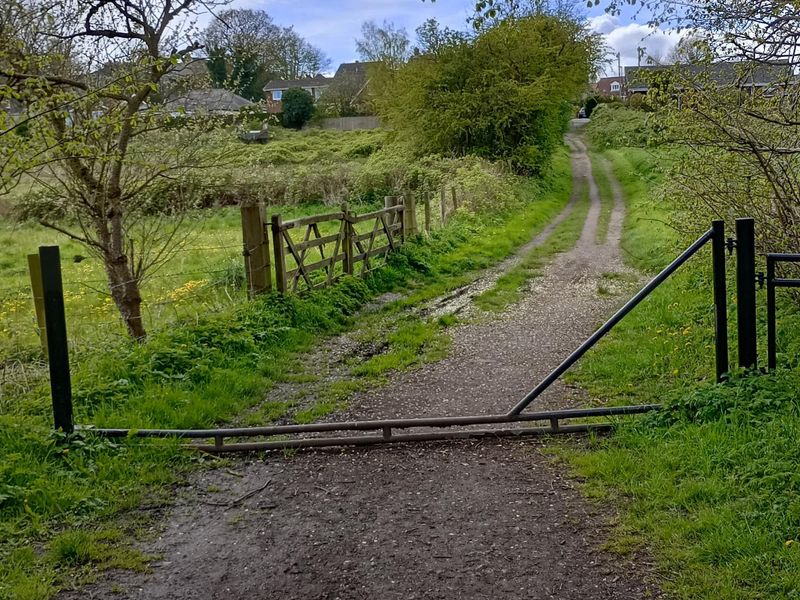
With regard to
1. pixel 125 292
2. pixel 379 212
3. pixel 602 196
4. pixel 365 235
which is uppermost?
pixel 602 196

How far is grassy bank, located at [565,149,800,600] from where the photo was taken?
3701 mm

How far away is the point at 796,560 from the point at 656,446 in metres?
1.65

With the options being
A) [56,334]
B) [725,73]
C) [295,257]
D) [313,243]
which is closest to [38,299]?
[56,334]

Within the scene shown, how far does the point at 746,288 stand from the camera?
18.7 ft

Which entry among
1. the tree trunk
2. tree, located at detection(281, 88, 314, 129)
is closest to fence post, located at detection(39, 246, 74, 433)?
the tree trunk

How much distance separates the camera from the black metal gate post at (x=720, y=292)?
5.69 meters

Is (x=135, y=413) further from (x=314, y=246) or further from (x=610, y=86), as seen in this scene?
(x=610, y=86)

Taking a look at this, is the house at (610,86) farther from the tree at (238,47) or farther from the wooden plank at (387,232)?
the tree at (238,47)

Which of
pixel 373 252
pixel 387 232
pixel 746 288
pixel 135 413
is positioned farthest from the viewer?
pixel 387 232

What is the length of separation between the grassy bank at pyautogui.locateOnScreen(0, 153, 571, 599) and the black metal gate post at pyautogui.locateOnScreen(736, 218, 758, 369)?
147 inches

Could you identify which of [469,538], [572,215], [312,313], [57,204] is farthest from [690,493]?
[572,215]

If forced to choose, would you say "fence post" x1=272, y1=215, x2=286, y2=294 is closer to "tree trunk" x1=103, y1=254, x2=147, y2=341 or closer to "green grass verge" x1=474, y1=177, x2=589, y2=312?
"tree trunk" x1=103, y1=254, x2=147, y2=341

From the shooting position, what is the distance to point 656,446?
17.2 feet

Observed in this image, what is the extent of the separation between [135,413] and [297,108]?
49.9 metres
